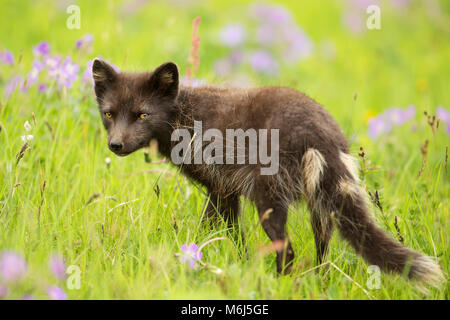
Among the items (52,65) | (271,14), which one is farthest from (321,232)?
(271,14)

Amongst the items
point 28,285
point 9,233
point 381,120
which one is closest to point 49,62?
point 9,233

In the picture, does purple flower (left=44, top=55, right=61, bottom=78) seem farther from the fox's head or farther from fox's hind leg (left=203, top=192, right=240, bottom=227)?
fox's hind leg (left=203, top=192, right=240, bottom=227)

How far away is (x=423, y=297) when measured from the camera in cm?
339

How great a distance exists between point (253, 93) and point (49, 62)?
238 cm

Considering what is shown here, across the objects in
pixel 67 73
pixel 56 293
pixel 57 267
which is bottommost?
pixel 56 293

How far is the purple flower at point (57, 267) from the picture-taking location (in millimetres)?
3221

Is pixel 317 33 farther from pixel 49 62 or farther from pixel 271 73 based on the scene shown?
pixel 49 62

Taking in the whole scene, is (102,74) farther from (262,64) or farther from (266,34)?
(266,34)

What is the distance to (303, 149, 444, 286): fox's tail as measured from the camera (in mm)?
3387

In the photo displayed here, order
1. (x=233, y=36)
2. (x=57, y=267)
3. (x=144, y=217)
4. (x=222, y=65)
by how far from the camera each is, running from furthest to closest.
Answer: (x=233, y=36) → (x=222, y=65) → (x=144, y=217) → (x=57, y=267)

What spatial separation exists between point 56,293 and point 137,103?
70.6 inches

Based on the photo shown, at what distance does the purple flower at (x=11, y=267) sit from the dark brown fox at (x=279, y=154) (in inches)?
52.8

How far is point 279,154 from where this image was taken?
3.63 metres

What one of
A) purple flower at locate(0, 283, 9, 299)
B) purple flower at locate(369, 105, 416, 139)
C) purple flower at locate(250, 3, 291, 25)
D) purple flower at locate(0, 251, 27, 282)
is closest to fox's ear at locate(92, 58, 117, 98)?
purple flower at locate(0, 251, 27, 282)
